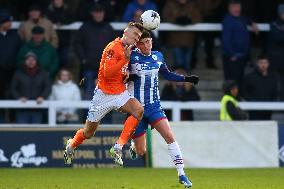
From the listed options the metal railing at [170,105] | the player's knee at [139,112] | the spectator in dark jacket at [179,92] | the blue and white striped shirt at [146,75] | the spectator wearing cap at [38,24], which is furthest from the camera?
the spectator in dark jacket at [179,92]

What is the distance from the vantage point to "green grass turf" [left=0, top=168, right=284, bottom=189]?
1492 centimetres

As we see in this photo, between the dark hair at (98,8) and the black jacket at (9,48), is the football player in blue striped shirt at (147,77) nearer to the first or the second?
the dark hair at (98,8)

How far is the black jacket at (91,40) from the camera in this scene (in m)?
20.8

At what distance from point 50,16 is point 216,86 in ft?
13.2

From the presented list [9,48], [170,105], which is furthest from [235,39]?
[9,48]

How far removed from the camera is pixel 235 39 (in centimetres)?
2150

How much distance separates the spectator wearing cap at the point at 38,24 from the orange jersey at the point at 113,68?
6.53 meters

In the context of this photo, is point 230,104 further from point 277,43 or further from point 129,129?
point 129,129

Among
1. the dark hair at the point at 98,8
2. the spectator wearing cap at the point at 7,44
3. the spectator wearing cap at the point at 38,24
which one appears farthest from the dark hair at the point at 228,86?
the spectator wearing cap at the point at 7,44

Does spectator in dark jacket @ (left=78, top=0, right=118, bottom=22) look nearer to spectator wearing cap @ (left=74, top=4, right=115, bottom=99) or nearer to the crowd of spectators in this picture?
the crowd of spectators

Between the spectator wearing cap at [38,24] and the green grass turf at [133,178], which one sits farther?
the spectator wearing cap at [38,24]

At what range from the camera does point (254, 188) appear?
14.6 metres

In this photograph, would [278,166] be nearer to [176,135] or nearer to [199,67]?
[176,135]

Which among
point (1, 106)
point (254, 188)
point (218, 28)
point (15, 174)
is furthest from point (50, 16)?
point (254, 188)
